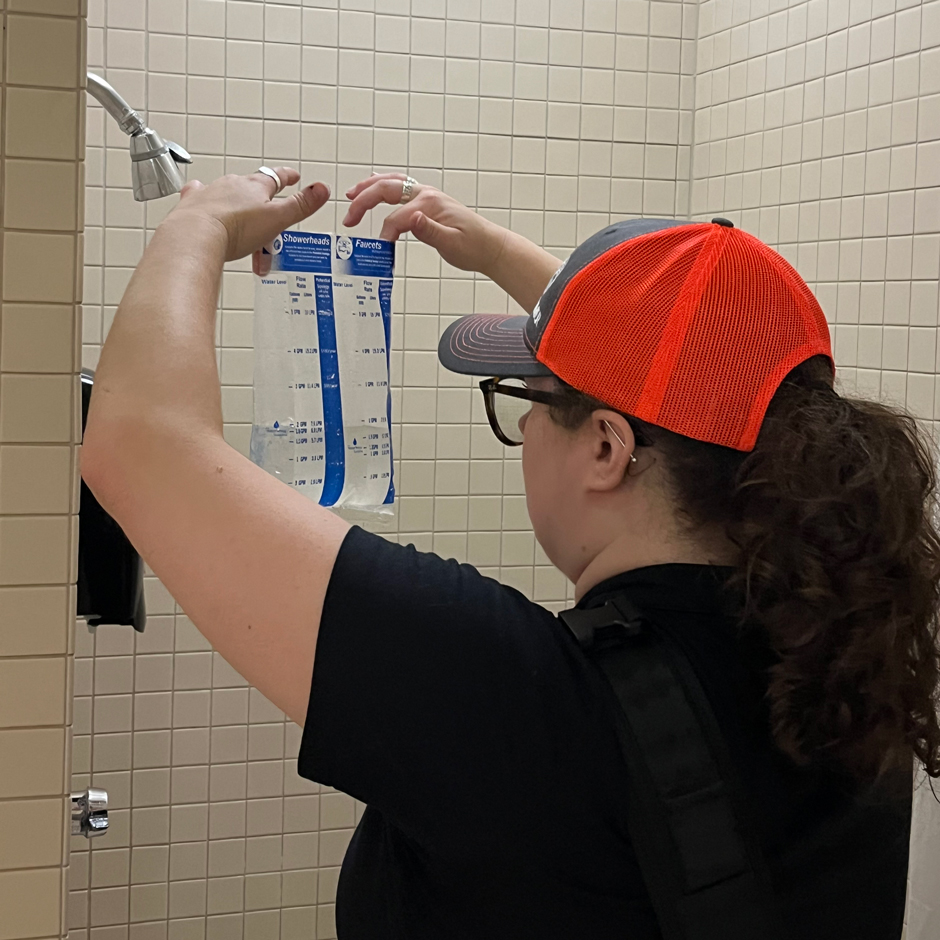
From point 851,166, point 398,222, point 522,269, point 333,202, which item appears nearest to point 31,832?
point 398,222

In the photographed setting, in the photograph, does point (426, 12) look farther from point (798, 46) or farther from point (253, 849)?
point (253, 849)

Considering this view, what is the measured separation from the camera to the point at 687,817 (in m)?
0.71

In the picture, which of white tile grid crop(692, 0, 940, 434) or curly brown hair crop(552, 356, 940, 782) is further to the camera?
white tile grid crop(692, 0, 940, 434)

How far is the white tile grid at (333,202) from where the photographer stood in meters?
2.05

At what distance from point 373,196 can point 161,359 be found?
0.44m

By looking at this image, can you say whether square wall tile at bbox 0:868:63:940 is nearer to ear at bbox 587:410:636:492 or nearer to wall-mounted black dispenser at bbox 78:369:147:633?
ear at bbox 587:410:636:492

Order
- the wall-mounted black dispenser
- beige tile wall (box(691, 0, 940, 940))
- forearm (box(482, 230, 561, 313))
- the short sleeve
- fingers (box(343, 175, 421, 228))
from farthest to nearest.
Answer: beige tile wall (box(691, 0, 940, 940)), the wall-mounted black dispenser, forearm (box(482, 230, 561, 313)), fingers (box(343, 175, 421, 228)), the short sleeve

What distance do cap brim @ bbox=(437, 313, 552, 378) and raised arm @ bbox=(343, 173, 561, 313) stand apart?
0.20 m

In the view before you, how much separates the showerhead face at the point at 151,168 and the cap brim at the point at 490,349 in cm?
37

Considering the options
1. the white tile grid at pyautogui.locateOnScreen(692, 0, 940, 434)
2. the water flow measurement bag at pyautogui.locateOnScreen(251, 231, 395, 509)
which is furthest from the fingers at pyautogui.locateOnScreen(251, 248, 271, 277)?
the white tile grid at pyautogui.locateOnScreen(692, 0, 940, 434)

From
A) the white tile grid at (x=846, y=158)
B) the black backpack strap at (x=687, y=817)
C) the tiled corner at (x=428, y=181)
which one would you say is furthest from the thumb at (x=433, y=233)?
the tiled corner at (x=428, y=181)

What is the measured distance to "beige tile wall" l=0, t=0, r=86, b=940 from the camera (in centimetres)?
73

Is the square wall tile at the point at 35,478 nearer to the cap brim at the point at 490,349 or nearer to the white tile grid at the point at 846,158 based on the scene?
the cap brim at the point at 490,349

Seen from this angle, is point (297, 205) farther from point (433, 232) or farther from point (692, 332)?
point (692, 332)
